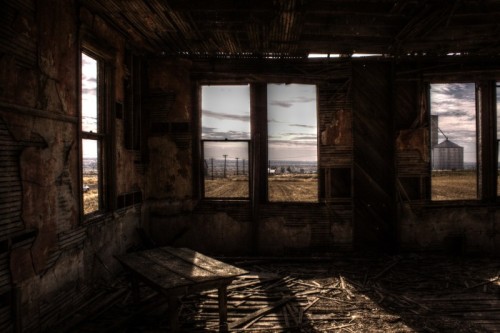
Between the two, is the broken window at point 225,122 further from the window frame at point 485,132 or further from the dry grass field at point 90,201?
the window frame at point 485,132

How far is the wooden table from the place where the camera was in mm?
3373

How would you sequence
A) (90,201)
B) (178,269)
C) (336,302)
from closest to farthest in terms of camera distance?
(178,269) → (336,302) → (90,201)

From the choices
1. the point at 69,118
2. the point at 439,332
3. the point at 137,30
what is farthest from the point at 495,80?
the point at 69,118

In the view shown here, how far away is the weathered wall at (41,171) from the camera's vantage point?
10.5ft

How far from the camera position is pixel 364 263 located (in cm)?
643

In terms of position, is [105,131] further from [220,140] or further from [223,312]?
[223,312]

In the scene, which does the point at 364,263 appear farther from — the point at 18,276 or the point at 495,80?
the point at 18,276

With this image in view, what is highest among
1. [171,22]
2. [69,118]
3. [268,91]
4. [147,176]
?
[171,22]

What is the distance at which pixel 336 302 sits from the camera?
4.66 meters

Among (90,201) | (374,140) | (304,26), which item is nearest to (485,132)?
(374,140)

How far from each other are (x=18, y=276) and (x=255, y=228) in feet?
14.4

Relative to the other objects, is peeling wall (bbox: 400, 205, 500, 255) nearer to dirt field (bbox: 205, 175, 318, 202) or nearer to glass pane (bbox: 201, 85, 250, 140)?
glass pane (bbox: 201, 85, 250, 140)

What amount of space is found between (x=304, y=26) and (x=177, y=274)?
418 centimetres

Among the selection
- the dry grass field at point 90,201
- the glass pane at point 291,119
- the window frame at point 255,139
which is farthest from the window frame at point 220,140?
the dry grass field at point 90,201
